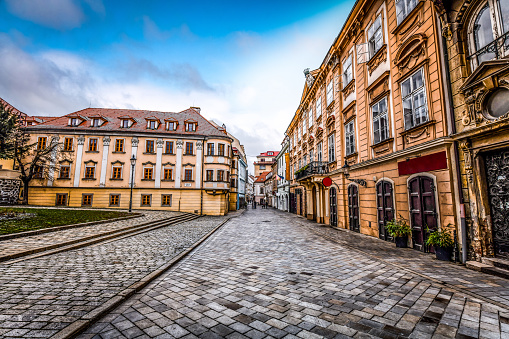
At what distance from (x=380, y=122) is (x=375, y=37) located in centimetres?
447

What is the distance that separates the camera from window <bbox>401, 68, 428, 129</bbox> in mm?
8680

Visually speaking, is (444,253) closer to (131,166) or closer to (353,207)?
(353,207)

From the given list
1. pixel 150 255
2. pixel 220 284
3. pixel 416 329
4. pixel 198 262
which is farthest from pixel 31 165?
pixel 416 329

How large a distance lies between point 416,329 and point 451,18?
9200mm

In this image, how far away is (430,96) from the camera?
8258 millimetres

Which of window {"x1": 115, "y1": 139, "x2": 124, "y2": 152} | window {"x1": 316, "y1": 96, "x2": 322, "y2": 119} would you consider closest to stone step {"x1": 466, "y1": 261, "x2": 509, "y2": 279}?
window {"x1": 316, "y1": 96, "x2": 322, "y2": 119}

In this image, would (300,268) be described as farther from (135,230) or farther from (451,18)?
(135,230)

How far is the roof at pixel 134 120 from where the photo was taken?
28000 millimetres

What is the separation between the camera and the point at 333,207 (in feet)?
54.5

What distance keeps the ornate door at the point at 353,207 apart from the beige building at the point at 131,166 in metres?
17.1

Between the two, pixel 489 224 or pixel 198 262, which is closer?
pixel 489 224

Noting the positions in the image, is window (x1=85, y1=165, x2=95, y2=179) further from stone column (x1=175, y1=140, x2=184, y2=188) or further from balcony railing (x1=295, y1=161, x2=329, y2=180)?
balcony railing (x1=295, y1=161, x2=329, y2=180)

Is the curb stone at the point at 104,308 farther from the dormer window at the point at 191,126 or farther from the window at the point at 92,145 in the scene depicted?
the window at the point at 92,145

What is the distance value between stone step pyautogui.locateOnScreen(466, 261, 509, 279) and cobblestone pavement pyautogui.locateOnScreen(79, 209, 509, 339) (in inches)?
23.4
